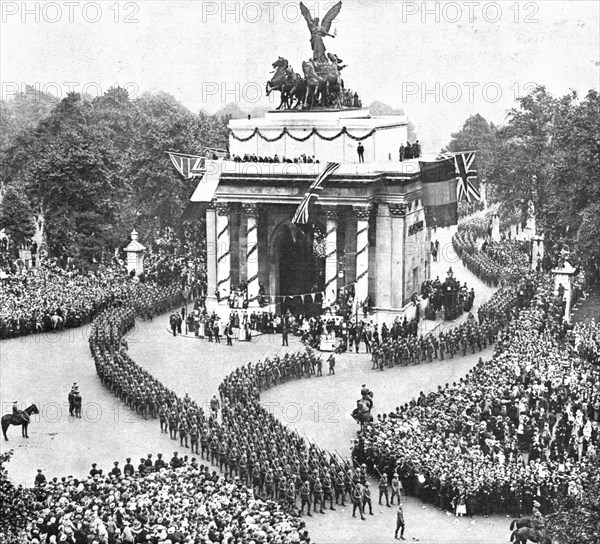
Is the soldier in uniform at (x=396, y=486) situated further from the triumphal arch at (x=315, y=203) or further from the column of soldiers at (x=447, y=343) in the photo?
the triumphal arch at (x=315, y=203)

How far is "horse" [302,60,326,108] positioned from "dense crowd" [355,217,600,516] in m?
16.3

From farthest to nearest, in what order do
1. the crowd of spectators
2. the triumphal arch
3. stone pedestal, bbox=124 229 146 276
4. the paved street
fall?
stone pedestal, bbox=124 229 146 276 < the crowd of spectators < the triumphal arch < the paved street

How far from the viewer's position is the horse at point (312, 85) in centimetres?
4550

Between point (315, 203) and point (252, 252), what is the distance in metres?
4.13

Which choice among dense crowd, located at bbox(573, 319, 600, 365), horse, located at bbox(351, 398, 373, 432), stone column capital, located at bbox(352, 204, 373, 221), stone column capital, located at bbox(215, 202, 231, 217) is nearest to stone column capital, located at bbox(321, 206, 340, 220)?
stone column capital, located at bbox(352, 204, 373, 221)

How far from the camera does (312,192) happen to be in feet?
141

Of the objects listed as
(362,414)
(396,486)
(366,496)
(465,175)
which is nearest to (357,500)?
(366,496)

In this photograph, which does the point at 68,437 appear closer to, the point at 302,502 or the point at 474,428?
the point at 302,502

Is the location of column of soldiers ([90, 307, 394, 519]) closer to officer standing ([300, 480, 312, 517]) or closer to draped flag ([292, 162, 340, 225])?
officer standing ([300, 480, 312, 517])

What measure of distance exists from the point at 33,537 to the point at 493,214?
69.2 m

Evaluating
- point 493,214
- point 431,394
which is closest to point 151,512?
point 431,394

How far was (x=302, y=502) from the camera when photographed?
2378 cm

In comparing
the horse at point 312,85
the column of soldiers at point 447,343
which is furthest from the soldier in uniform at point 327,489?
the horse at point 312,85

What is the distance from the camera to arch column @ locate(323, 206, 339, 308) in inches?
1718
